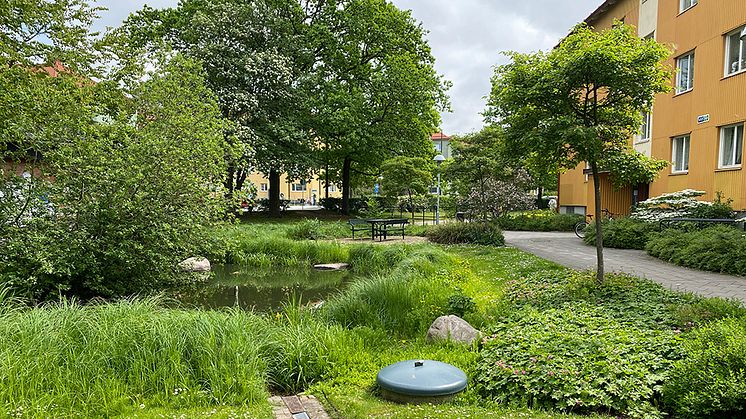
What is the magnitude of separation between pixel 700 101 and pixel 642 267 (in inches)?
344

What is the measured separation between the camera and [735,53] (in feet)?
45.8

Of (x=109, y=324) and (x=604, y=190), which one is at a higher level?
(x=604, y=190)

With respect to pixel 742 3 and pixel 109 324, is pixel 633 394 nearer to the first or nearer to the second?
pixel 109 324

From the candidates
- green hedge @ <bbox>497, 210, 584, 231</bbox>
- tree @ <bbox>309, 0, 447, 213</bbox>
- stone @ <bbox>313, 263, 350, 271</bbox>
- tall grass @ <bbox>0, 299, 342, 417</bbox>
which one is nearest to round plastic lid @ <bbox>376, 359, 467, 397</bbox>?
tall grass @ <bbox>0, 299, 342, 417</bbox>

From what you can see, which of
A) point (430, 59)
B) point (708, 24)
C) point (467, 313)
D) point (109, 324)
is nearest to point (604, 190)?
point (708, 24)

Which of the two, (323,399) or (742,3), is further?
(742,3)

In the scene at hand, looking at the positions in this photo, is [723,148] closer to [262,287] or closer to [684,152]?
[684,152]

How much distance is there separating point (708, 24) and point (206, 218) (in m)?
16.0

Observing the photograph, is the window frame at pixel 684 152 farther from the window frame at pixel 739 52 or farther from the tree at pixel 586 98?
the tree at pixel 586 98

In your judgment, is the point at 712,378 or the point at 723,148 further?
the point at 723,148

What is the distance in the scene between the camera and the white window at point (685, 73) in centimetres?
1603

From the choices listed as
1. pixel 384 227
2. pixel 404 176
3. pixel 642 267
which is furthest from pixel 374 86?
pixel 642 267

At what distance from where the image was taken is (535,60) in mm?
6867

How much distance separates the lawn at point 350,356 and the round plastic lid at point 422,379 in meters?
0.13
